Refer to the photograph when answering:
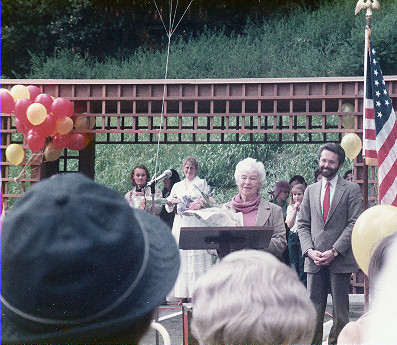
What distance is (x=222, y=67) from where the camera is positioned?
70.0ft

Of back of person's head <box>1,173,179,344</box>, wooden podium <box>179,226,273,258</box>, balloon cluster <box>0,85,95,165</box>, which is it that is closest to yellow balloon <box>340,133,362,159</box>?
balloon cluster <box>0,85,95,165</box>

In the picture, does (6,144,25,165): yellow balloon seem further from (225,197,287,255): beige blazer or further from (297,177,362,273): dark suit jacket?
(297,177,362,273): dark suit jacket

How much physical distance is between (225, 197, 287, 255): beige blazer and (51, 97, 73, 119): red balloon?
3.62m

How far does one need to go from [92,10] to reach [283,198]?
16.9 meters

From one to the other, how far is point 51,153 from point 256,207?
161 inches

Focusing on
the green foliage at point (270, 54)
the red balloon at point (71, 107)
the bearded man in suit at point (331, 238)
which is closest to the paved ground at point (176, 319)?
the bearded man in suit at point (331, 238)

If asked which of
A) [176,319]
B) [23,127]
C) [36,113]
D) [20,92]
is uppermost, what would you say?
[20,92]

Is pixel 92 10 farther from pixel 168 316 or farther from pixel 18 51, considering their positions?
pixel 168 316

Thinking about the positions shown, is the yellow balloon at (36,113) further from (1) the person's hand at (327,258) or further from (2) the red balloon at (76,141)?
(1) the person's hand at (327,258)

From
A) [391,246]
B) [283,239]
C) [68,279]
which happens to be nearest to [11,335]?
[68,279]

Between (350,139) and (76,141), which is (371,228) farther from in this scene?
(76,141)

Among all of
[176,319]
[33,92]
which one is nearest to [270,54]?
[33,92]

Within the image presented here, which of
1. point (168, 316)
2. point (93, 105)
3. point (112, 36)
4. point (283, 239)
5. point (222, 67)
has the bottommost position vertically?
point (168, 316)

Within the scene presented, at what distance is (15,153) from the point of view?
866 centimetres
